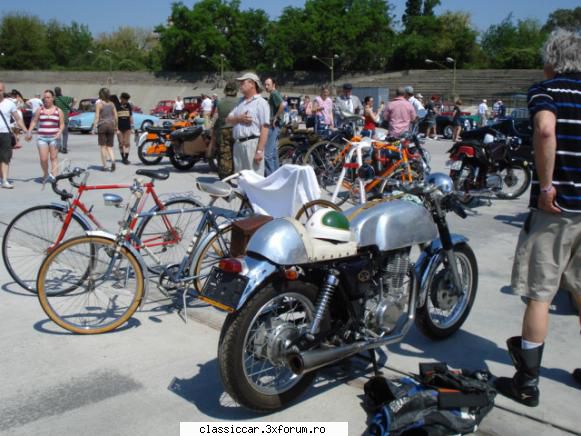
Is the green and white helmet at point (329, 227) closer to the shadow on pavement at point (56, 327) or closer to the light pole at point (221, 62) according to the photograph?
the shadow on pavement at point (56, 327)

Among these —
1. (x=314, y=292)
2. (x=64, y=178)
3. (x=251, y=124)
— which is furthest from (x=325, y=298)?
(x=251, y=124)

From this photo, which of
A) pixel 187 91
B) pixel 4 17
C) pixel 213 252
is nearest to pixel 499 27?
pixel 187 91

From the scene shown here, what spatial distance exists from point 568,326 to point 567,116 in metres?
2.02

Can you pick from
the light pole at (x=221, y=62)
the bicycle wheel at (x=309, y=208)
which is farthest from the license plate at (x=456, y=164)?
the light pole at (x=221, y=62)

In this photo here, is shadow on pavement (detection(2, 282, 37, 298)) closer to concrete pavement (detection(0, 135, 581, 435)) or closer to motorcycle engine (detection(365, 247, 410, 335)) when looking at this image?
concrete pavement (detection(0, 135, 581, 435))

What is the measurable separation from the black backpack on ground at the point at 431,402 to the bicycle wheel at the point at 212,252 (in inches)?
72.5

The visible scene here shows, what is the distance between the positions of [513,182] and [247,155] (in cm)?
497

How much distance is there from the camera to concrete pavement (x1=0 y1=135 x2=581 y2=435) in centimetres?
336

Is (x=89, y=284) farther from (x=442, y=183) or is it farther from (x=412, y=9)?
(x=412, y=9)

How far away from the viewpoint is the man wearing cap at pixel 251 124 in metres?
7.25

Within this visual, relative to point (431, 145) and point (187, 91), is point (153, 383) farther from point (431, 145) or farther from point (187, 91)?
point (187, 91)

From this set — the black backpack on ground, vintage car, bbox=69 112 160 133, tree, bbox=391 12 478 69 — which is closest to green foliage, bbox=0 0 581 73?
tree, bbox=391 12 478 69

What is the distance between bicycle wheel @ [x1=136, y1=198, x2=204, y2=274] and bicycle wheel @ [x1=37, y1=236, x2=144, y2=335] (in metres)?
0.32

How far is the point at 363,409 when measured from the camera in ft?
11.4
